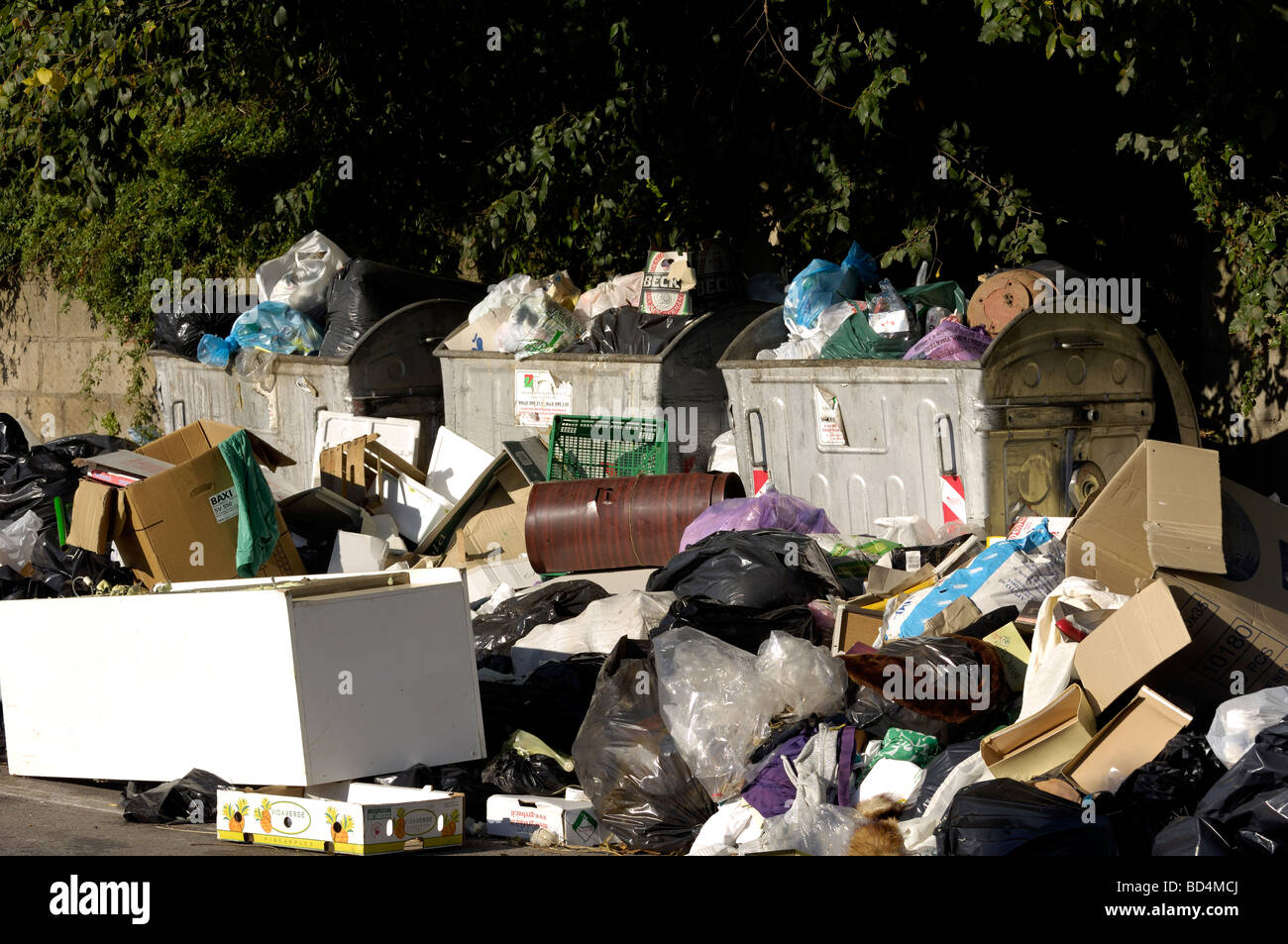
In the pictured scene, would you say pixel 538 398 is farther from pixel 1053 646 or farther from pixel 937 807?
pixel 937 807

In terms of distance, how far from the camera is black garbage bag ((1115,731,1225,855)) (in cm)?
335

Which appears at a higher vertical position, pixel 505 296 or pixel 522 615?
pixel 505 296

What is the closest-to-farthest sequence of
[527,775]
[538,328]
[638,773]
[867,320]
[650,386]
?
[638,773] < [527,775] < [867,320] < [650,386] < [538,328]

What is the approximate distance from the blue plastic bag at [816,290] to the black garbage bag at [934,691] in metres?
2.87

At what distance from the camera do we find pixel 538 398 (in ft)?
24.9

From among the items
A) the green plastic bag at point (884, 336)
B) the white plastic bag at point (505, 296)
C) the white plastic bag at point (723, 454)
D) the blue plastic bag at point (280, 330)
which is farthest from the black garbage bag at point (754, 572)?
the blue plastic bag at point (280, 330)

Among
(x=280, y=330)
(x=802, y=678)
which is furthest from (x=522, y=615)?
(x=280, y=330)

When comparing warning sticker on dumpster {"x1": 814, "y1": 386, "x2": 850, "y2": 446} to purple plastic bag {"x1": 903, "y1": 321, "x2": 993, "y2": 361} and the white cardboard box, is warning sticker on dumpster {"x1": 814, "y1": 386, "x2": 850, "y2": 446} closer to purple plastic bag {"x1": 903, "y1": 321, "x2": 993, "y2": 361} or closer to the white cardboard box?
purple plastic bag {"x1": 903, "y1": 321, "x2": 993, "y2": 361}

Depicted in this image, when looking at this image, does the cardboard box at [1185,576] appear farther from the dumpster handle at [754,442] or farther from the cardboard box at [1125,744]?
the dumpster handle at [754,442]

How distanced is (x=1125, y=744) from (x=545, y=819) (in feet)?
5.45

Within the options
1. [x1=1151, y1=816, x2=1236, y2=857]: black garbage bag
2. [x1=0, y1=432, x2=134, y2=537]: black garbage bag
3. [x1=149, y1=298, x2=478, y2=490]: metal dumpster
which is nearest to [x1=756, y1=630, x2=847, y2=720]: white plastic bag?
[x1=1151, y1=816, x2=1236, y2=857]: black garbage bag

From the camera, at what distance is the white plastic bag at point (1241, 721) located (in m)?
3.45
